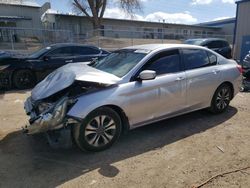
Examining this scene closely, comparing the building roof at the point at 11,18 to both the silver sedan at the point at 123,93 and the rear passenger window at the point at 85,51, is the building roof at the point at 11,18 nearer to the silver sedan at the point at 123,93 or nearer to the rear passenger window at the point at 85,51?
the rear passenger window at the point at 85,51

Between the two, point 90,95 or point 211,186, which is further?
point 90,95

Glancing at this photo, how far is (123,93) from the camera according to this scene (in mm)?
3652

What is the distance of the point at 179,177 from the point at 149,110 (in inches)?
49.4

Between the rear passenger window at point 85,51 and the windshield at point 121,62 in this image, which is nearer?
the windshield at point 121,62

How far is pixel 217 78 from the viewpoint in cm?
489

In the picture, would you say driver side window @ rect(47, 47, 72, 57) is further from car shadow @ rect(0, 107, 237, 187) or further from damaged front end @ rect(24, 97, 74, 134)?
damaged front end @ rect(24, 97, 74, 134)

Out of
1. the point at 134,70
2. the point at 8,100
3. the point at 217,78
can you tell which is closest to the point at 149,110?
the point at 134,70

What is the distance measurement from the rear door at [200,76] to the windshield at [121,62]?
98 cm

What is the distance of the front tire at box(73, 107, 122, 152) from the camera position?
342 cm

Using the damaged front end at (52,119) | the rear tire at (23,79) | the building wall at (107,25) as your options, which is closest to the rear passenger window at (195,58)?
the damaged front end at (52,119)

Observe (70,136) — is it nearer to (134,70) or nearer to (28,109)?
(28,109)

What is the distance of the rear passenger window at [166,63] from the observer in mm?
4145

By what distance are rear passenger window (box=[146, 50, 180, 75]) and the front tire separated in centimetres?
109

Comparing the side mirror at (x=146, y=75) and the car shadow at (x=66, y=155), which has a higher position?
the side mirror at (x=146, y=75)
